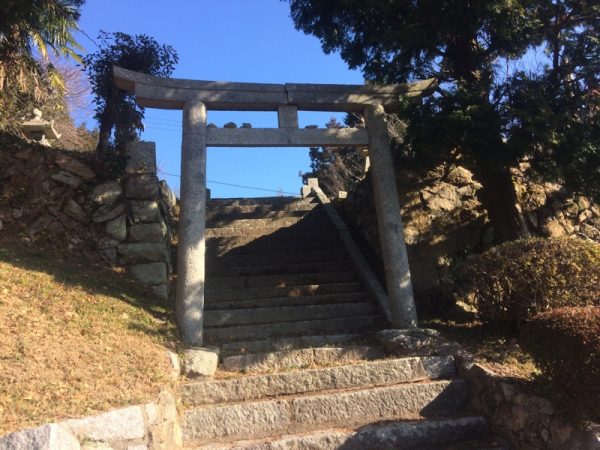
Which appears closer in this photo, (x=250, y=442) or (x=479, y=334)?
(x=250, y=442)

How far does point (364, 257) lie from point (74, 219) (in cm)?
500

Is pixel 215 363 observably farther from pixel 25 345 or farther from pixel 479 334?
pixel 479 334

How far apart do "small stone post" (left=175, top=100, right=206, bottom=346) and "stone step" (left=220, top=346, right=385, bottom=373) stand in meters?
0.70

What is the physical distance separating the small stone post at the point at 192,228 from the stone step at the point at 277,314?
2.47ft

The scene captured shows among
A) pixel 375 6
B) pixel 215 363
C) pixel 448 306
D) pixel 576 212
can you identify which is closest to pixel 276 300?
pixel 215 363

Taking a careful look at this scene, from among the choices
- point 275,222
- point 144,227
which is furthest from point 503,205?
point 144,227

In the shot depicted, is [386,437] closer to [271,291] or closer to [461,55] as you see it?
[271,291]

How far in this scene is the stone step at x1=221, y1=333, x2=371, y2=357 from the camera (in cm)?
601

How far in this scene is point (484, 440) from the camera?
441cm

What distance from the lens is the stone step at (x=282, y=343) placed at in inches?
237

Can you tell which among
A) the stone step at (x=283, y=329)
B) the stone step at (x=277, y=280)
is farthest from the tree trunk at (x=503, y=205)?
the stone step at (x=277, y=280)

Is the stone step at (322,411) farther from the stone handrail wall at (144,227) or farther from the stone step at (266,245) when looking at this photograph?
the stone step at (266,245)

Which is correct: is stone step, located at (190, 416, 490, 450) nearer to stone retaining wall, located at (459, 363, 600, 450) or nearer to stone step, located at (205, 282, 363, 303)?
stone retaining wall, located at (459, 363, 600, 450)

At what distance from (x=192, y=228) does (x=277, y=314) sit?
1.83m
